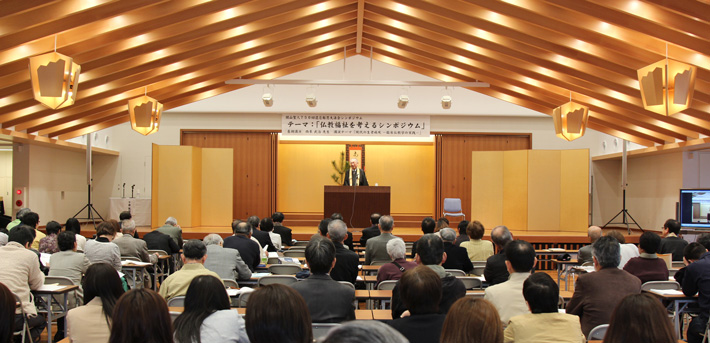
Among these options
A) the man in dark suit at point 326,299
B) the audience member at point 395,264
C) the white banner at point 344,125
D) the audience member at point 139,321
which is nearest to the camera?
the audience member at point 139,321

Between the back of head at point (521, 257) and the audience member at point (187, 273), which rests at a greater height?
the back of head at point (521, 257)

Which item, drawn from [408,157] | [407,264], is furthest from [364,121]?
[407,264]

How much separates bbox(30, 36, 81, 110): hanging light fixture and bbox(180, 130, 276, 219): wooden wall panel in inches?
328

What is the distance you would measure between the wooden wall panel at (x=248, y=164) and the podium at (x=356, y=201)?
2.31 m

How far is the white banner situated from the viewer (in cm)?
1399

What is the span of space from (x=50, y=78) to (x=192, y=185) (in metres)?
6.45

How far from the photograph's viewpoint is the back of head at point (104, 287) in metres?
2.83

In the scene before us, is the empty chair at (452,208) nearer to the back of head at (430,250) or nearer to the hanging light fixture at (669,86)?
the hanging light fixture at (669,86)

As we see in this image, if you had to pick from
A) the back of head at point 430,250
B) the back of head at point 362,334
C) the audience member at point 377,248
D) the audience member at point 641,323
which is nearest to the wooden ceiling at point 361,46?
the audience member at point 377,248

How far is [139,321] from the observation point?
213 cm

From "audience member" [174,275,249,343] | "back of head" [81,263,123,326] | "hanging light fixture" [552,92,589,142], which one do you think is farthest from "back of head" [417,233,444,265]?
"hanging light fixture" [552,92,589,142]

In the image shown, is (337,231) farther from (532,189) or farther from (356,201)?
(532,189)

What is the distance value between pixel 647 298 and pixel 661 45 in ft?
18.6

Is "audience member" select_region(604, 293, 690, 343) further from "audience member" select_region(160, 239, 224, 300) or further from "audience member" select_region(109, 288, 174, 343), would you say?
"audience member" select_region(160, 239, 224, 300)
